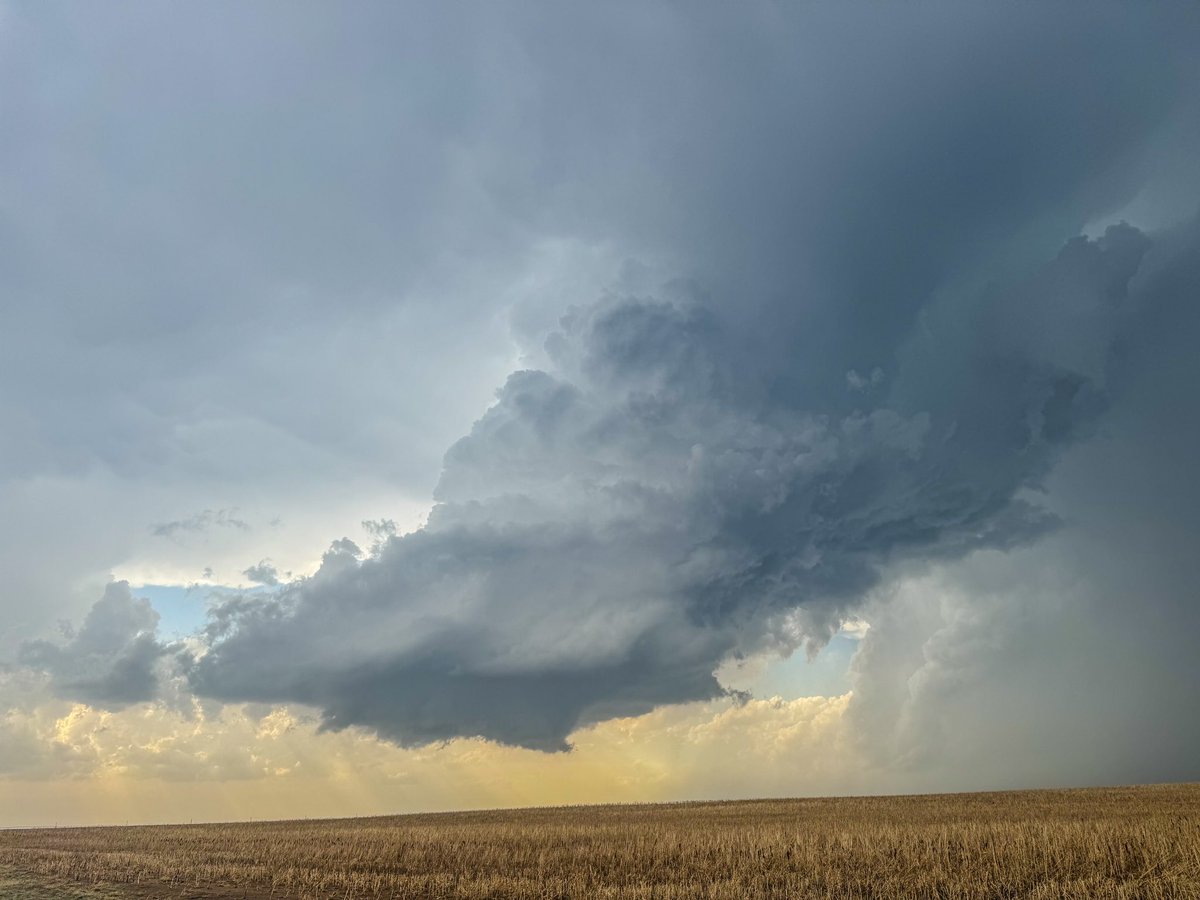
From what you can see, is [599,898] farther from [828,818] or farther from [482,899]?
[828,818]

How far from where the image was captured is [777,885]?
29.0m

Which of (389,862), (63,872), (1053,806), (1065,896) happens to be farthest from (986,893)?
(1053,806)

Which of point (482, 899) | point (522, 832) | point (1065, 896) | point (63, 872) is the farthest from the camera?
point (522, 832)

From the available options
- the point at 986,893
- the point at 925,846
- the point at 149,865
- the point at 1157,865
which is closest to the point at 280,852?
the point at 149,865

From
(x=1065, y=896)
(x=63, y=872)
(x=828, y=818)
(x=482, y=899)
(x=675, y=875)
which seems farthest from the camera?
(x=828, y=818)

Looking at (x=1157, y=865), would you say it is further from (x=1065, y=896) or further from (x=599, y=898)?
(x=599, y=898)

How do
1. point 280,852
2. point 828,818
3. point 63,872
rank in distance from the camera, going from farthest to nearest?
1. point 828,818
2. point 280,852
3. point 63,872

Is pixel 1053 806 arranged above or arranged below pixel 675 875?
below

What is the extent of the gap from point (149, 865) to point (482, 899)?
22.7m

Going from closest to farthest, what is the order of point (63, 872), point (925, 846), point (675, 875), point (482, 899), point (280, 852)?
1. point (482, 899)
2. point (675, 875)
3. point (925, 846)
4. point (63, 872)
5. point (280, 852)

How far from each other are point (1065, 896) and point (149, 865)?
41163 millimetres

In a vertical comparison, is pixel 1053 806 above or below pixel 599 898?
below

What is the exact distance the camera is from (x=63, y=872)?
129 ft

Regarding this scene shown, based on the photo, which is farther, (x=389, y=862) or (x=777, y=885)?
(x=389, y=862)
